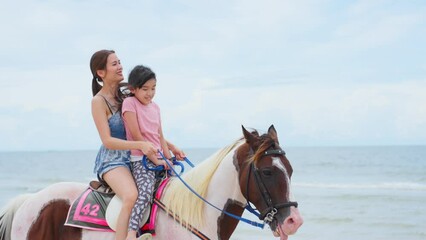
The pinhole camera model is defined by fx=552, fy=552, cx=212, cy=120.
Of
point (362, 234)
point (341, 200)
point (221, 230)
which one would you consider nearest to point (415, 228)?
point (362, 234)

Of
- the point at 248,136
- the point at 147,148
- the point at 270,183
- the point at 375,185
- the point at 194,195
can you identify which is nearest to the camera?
the point at 270,183

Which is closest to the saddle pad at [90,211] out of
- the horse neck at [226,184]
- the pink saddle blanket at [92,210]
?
the pink saddle blanket at [92,210]

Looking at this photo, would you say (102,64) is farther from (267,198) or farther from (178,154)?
(267,198)

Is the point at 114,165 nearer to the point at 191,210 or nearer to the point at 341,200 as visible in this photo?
the point at 191,210

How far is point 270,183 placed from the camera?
9.73ft

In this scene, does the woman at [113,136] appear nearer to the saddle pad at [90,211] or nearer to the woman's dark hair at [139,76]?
the saddle pad at [90,211]

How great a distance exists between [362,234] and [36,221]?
820 cm

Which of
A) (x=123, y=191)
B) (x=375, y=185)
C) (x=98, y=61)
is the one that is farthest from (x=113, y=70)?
(x=375, y=185)

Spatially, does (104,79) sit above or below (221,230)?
above

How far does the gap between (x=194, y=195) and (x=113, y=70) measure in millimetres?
1033

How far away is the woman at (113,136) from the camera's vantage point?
3289 millimetres

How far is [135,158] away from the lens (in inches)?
137

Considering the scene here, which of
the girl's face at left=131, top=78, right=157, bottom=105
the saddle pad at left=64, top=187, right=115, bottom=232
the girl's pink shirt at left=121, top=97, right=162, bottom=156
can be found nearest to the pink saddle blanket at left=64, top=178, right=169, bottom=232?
the saddle pad at left=64, top=187, right=115, bottom=232

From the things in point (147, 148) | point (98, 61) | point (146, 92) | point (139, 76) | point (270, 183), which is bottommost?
point (270, 183)
